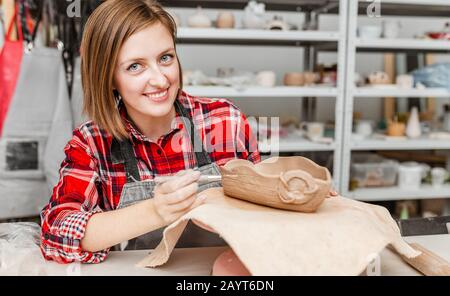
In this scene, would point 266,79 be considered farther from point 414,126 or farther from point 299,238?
point 299,238

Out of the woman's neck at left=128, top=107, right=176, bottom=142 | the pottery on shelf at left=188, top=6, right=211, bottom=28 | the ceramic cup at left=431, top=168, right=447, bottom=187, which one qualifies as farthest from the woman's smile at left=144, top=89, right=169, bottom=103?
the ceramic cup at left=431, top=168, right=447, bottom=187

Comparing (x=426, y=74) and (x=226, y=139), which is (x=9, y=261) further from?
(x=426, y=74)

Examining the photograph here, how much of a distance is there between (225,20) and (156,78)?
1.37 m

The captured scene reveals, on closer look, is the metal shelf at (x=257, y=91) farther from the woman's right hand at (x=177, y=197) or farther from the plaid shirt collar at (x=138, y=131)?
the woman's right hand at (x=177, y=197)

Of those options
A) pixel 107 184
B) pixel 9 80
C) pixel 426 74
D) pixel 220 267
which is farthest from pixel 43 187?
pixel 426 74

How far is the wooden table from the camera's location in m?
0.76

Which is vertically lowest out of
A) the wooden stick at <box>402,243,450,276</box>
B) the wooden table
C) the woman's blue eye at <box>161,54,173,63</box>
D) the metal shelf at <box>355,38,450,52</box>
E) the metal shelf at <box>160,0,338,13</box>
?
the wooden table

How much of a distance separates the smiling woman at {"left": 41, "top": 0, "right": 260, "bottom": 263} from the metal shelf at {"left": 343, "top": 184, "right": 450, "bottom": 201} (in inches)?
51.1

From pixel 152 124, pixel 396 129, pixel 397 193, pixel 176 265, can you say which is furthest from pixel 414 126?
pixel 176 265

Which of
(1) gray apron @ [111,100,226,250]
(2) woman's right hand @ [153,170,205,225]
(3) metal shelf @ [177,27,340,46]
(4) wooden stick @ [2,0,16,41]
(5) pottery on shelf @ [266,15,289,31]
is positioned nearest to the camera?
(2) woman's right hand @ [153,170,205,225]

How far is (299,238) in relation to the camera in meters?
0.62

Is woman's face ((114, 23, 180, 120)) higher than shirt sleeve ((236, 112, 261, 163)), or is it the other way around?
woman's face ((114, 23, 180, 120))

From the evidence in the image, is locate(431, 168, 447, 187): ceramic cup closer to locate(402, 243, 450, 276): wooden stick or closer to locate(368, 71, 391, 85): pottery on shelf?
locate(368, 71, 391, 85): pottery on shelf

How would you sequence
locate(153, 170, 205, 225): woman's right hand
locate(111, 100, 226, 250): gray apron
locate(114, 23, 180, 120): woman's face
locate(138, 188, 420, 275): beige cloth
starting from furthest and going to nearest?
locate(111, 100, 226, 250): gray apron → locate(114, 23, 180, 120): woman's face → locate(153, 170, 205, 225): woman's right hand → locate(138, 188, 420, 275): beige cloth
